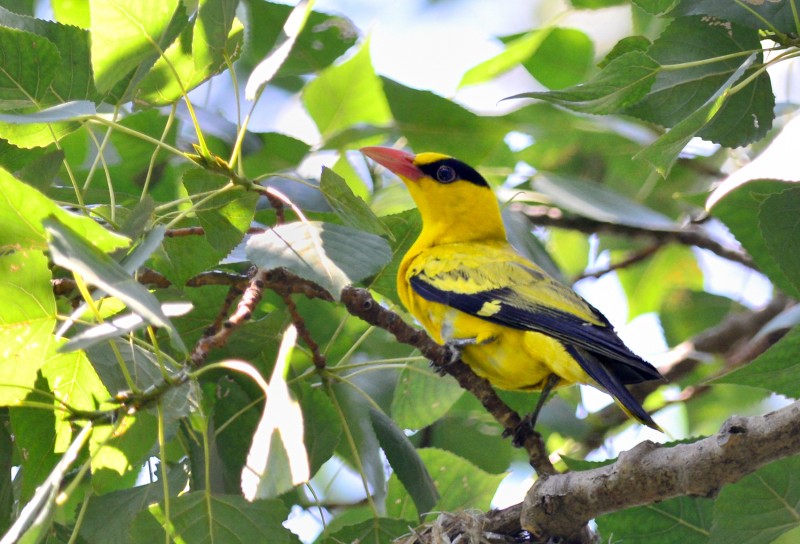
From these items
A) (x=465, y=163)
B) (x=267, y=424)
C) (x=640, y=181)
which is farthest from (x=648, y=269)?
(x=267, y=424)

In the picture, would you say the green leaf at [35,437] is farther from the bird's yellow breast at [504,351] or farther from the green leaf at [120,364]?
the bird's yellow breast at [504,351]

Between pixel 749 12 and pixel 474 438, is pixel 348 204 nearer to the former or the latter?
pixel 749 12

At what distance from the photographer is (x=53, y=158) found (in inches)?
93.2

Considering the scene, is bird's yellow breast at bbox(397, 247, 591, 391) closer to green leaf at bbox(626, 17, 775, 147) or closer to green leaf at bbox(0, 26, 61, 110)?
green leaf at bbox(626, 17, 775, 147)

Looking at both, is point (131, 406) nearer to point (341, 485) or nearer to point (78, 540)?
point (78, 540)

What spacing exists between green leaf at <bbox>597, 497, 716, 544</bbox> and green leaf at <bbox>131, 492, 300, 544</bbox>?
829 millimetres

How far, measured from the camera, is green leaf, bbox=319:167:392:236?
2.51m

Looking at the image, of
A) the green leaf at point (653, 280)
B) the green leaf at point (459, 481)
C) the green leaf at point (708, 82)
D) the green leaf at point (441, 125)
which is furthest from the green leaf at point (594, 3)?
the green leaf at point (459, 481)

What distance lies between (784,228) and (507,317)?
3.48 ft

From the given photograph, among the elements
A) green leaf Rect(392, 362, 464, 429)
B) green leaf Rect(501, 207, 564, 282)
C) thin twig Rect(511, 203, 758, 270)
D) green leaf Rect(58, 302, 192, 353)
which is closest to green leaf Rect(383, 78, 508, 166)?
green leaf Rect(501, 207, 564, 282)

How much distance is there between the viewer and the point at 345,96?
13.0 ft

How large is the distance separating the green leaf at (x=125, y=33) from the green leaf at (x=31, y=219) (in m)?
0.43

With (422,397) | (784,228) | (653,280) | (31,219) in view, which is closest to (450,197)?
(422,397)

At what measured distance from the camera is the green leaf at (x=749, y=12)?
2420mm
